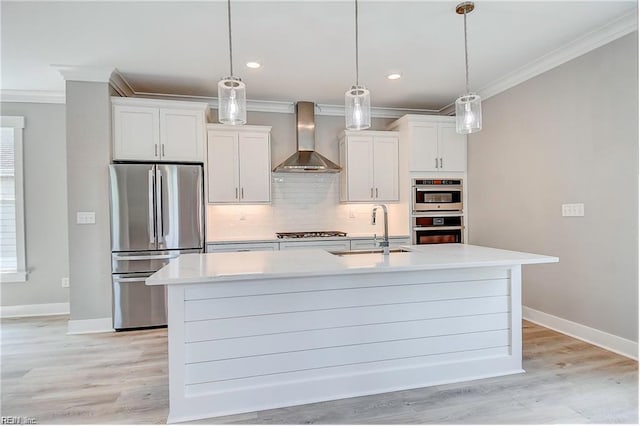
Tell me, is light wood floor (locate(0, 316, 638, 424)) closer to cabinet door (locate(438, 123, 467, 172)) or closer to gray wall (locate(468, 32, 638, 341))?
gray wall (locate(468, 32, 638, 341))

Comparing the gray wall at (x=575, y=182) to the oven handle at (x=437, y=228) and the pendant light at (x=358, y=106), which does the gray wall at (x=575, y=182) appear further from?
the pendant light at (x=358, y=106)

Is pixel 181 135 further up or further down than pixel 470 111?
further up

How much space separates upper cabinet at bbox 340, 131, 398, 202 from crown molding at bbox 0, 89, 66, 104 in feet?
11.8

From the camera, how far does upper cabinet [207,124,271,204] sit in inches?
171

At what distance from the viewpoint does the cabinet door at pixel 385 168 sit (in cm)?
482

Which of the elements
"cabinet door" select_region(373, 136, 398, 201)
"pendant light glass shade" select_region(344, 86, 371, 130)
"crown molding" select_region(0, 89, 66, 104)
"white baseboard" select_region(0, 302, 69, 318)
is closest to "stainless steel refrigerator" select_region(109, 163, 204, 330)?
"white baseboard" select_region(0, 302, 69, 318)

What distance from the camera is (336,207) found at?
5137 millimetres

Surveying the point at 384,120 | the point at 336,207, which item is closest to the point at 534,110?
the point at 384,120

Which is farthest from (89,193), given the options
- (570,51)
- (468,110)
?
(570,51)

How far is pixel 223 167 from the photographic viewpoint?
436 cm

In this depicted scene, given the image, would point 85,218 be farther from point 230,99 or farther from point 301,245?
point 230,99

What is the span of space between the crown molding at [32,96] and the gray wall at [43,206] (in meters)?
0.05

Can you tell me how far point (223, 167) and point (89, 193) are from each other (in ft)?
4.68

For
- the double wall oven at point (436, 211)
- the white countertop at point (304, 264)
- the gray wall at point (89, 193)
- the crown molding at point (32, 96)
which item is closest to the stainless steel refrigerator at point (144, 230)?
the gray wall at point (89, 193)
